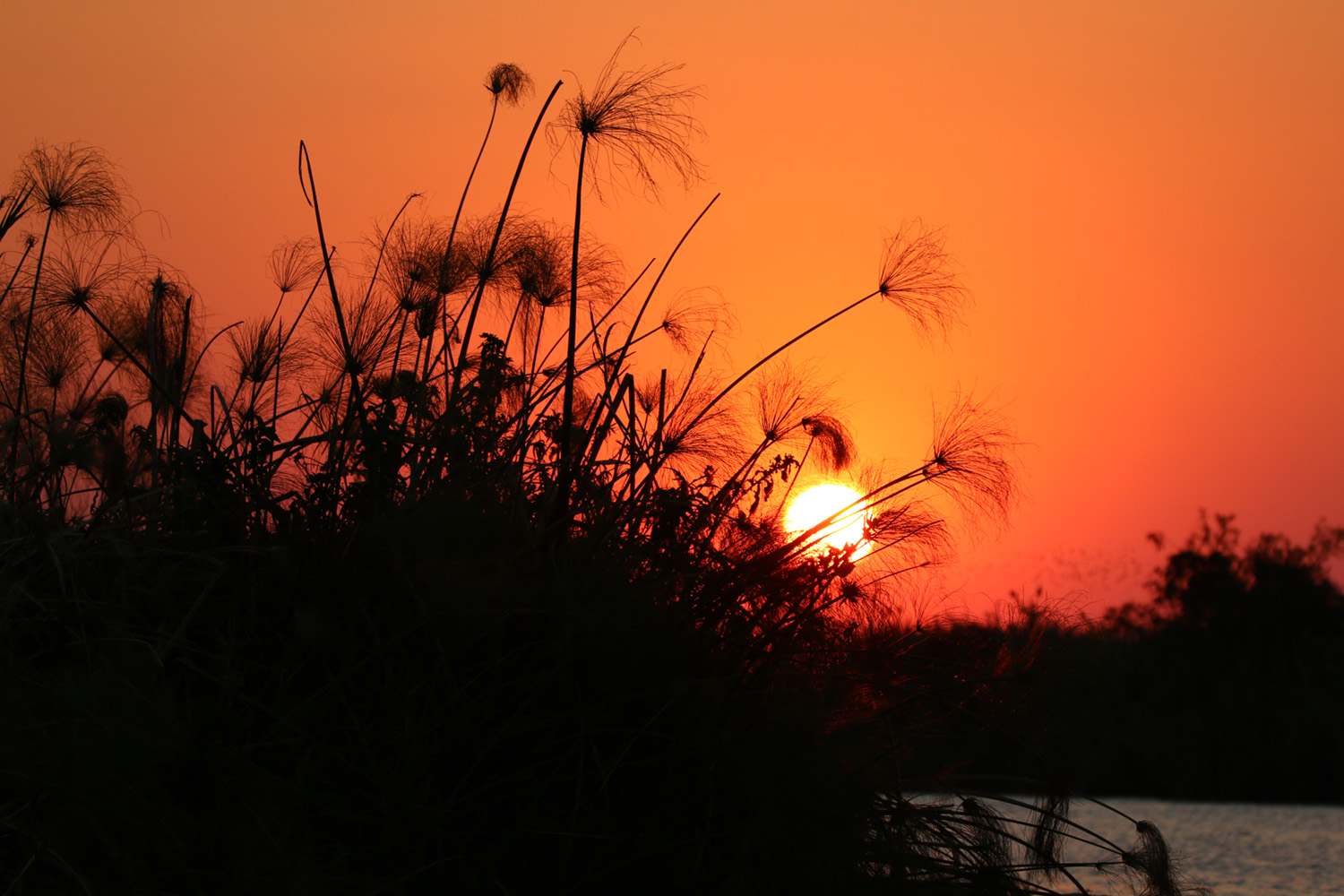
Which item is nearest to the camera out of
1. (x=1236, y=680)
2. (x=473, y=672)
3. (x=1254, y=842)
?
(x=473, y=672)

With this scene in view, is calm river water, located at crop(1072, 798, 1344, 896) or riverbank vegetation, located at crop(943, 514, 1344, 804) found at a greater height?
riverbank vegetation, located at crop(943, 514, 1344, 804)

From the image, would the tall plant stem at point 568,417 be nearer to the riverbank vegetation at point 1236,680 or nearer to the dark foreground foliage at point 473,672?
the dark foreground foliage at point 473,672

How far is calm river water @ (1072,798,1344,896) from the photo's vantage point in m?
12.6

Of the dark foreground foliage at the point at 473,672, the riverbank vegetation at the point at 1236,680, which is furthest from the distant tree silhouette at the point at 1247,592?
the dark foreground foliage at the point at 473,672

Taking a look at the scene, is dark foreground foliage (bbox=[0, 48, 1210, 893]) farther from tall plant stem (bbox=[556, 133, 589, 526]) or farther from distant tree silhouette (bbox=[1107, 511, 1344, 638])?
distant tree silhouette (bbox=[1107, 511, 1344, 638])

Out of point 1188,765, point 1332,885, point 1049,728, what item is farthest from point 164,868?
point 1188,765

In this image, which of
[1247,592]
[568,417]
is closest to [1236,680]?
[1247,592]

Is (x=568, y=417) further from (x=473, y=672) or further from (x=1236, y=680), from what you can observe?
(x=1236, y=680)

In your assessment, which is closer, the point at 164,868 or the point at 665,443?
the point at 164,868

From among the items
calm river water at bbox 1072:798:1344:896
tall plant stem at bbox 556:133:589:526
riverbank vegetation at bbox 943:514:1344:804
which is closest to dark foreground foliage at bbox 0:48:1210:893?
tall plant stem at bbox 556:133:589:526

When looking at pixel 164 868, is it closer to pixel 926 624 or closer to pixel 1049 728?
pixel 926 624

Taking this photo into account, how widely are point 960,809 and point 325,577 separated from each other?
180 centimetres

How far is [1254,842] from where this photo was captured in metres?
16.9

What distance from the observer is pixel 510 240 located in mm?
3910
